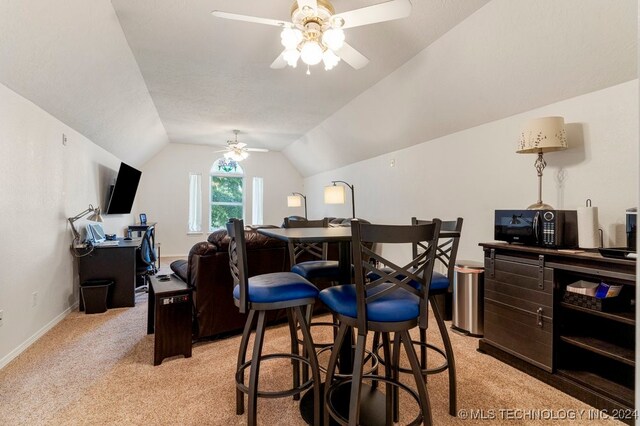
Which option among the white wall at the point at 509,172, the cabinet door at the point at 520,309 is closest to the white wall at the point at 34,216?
the white wall at the point at 509,172

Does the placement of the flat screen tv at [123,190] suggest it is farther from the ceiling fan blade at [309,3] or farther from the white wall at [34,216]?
the ceiling fan blade at [309,3]

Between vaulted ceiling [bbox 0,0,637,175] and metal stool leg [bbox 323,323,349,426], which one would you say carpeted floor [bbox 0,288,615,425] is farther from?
vaulted ceiling [bbox 0,0,637,175]

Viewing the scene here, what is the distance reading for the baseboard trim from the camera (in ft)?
7.29

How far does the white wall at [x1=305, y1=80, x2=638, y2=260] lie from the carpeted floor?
1.29 meters

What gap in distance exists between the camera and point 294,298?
4.96 ft

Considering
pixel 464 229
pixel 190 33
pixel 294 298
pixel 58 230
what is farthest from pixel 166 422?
pixel 464 229

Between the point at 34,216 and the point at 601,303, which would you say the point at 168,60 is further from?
the point at 601,303

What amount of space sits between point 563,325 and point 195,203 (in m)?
7.54

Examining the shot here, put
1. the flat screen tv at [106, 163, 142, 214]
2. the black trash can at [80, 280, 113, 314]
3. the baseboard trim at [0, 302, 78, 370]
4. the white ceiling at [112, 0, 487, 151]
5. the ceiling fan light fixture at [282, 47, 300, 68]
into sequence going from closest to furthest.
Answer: the ceiling fan light fixture at [282, 47, 300, 68]
the baseboard trim at [0, 302, 78, 370]
the white ceiling at [112, 0, 487, 151]
the black trash can at [80, 280, 113, 314]
the flat screen tv at [106, 163, 142, 214]

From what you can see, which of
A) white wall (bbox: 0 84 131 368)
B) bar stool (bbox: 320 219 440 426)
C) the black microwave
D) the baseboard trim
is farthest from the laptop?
the black microwave

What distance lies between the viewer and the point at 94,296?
11.0 feet

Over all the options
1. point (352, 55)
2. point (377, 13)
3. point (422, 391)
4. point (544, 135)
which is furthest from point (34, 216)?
point (544, 135)

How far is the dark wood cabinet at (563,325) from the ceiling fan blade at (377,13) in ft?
5.82

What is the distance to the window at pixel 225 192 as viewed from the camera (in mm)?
8008
